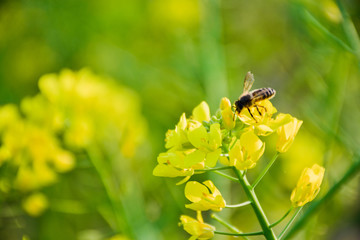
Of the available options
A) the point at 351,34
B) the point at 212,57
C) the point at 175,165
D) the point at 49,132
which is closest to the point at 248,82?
the point at 175,165

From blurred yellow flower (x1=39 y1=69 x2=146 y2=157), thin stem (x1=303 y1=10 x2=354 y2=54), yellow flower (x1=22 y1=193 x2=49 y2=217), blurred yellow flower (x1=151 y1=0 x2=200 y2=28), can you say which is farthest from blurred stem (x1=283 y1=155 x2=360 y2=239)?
blurred yellow flower (x1=151 y1=0 x2=200 y2=28)

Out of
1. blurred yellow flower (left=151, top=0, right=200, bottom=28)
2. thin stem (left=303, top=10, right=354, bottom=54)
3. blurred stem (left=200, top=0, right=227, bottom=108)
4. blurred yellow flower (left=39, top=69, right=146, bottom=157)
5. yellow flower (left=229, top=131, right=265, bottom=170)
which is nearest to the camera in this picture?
yellow flower (left=229, top=131, right=265, bottom=170)

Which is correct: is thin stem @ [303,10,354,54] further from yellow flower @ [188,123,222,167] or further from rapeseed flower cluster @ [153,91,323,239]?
yellow flower @ [188,123,222,167]

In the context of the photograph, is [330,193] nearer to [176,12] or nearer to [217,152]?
[217,152]

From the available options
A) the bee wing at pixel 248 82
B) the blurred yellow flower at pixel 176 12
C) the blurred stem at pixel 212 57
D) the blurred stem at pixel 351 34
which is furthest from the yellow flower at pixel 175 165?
the blurred yellow flower at pixel 176 12

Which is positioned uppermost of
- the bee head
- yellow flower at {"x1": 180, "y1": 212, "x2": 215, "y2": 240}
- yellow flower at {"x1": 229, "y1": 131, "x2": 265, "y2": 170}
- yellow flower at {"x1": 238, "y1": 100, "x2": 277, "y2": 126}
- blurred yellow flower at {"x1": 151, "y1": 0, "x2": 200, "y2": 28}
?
blurred yellow flower at {"x1": 151, "y1": 0, "x2": 200, "y2": 28}

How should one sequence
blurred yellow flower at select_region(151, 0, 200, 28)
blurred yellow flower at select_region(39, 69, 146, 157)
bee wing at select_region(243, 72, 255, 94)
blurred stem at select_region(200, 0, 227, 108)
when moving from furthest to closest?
blurred yellow flower at select_region(151, 0, 200, 28), blurred stem at select_region(200, 0, 227, 108), blurred yellow flower at select_region(39, 69, 146, 157), bee wing at select_region(243, 72, 255, 94)

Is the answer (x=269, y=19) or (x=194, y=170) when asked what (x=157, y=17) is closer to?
(x=269, y=19)
